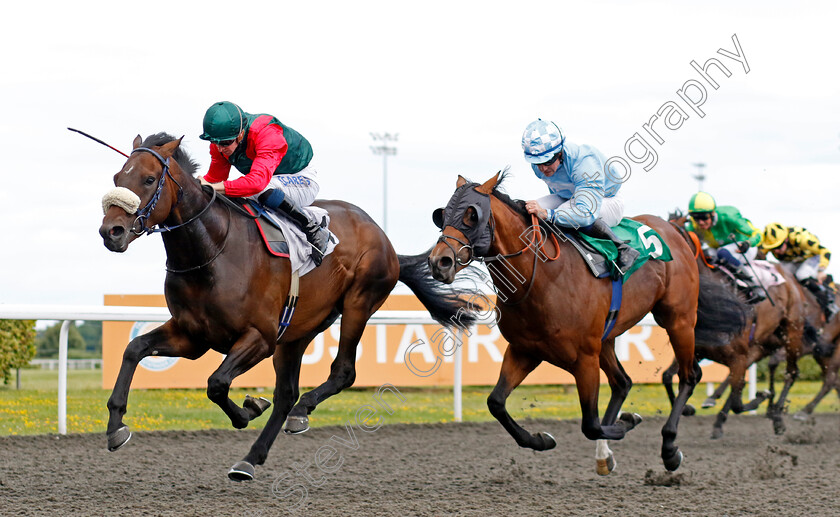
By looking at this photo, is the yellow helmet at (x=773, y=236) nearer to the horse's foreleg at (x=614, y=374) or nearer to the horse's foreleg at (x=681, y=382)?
the horse's foreleg at (x=681, y=382)

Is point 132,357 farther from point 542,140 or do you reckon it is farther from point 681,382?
point 681,382

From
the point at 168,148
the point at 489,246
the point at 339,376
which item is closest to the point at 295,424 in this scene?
the point at 339,376

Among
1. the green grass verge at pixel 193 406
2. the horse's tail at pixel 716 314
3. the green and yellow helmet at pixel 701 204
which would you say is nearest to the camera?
the horse's tail at pixel 716 314

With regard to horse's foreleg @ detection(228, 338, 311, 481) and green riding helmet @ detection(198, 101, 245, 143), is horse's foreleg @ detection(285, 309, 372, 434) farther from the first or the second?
green riding helmet @ detection(198, 101, 245, 143)

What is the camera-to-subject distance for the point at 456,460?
255 inches

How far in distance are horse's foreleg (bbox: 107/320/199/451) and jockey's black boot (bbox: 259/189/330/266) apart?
2.56 feet

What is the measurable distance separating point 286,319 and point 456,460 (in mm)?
2295

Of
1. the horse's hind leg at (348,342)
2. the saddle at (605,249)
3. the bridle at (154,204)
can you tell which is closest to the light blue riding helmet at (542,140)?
the saddle at (605,249)

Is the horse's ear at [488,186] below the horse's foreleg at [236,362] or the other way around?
the other way around

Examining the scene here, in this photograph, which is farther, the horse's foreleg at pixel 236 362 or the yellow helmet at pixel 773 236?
the yellow helmet at pixel 773 236

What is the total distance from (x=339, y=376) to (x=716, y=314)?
285 cm

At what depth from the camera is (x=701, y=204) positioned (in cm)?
768

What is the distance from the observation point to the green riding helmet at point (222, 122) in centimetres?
449

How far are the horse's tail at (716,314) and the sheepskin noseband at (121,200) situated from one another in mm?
4084
